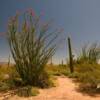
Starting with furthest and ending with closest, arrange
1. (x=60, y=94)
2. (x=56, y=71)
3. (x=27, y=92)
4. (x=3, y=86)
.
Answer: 1. (x=56, y=71)
2. (x=3, y=86)
3. (x=60, y=94)
4. (x=27, y=92)

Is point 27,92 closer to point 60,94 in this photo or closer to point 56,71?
point 60,94

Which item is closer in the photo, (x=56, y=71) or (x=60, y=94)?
(x=60, y=94)

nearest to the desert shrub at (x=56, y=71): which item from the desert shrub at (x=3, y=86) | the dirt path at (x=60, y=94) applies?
the dirt path at (x=60, y=94)

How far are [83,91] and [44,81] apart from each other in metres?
1.77

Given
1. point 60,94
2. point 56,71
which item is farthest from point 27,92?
point 56,71

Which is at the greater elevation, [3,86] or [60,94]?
[3,86]

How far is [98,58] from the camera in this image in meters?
20.4

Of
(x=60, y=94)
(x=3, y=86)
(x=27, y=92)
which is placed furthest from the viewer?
(x=3, y=86)

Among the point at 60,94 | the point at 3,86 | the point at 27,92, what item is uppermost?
the point at 3,86

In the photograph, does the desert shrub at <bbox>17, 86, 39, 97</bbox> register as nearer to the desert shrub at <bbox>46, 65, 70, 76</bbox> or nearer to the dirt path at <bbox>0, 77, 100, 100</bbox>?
the dirt path at <bbox>0, 77, 100, 100</bbox>

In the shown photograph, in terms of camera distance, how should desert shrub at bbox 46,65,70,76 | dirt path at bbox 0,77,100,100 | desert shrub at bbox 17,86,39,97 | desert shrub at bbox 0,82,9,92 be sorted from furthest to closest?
desert shrub at bbox 46,65,70,76 < desert shrub at bbox 0,82,9,92 < desert shrub at bbox 17,86,39,97 < dirt path at bbox 0,77,100,100

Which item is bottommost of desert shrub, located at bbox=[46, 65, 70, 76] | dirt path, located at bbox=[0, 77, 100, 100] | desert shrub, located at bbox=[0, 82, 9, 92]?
dirt path, located at bbox=[0, 77, 100, 100]

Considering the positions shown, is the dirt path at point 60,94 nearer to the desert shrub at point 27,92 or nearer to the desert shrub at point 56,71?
the desert shrub at point 27,92

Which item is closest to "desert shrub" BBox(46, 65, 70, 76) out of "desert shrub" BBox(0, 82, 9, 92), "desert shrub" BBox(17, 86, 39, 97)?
"desert shrub" BBox(0, 82, 9, 92)
